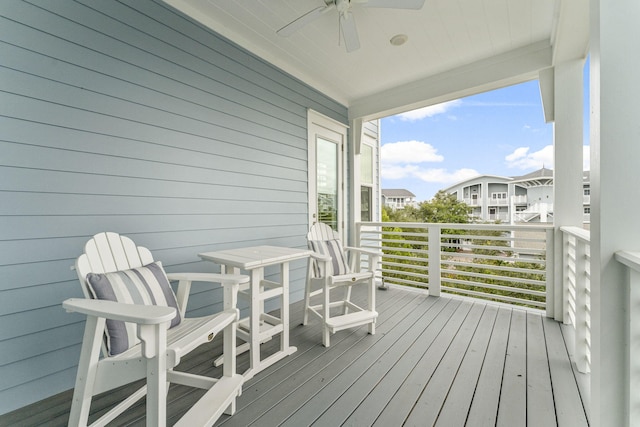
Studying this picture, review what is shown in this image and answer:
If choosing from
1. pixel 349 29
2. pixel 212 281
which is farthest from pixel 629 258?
pixel 349 29

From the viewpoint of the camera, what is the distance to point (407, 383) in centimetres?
168

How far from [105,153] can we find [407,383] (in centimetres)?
248

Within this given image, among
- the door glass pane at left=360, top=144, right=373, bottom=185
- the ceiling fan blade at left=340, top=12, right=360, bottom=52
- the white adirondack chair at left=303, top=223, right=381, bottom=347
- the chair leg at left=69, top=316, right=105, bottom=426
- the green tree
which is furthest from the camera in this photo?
the green tree

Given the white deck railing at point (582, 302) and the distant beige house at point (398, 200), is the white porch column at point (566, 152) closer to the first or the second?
the white deck railing at point (582, 302)

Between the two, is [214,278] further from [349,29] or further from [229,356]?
[349,29]

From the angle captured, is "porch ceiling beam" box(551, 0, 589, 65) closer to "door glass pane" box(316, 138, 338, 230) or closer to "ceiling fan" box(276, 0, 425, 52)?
"ceiling fan" box(276, 0, 425, 52)

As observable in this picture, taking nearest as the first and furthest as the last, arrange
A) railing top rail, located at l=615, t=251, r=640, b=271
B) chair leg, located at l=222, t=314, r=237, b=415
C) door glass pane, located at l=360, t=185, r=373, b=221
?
railing top rail, located at l=615, t=251, r=640, b=271 → chair leg, located at l=222, t=314, r=237, b=415 → door glass pane, located at l=360, t=185, r=373, b=221

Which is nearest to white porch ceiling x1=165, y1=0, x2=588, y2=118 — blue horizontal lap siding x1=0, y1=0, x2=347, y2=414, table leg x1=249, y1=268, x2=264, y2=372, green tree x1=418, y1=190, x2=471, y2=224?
blue horizontal lap siding x1=0, y1=0, x2=347, y2=414

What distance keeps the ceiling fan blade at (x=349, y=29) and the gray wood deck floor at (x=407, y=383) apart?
255cm

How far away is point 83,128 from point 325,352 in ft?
7.46

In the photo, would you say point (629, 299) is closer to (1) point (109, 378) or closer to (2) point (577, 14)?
(1) point (109, 378)

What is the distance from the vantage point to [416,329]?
247cm

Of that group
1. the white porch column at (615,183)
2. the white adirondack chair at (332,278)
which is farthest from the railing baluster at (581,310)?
the white adirondack chair at (332,278)

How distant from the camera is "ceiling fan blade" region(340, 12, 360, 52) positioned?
6.78 feet
